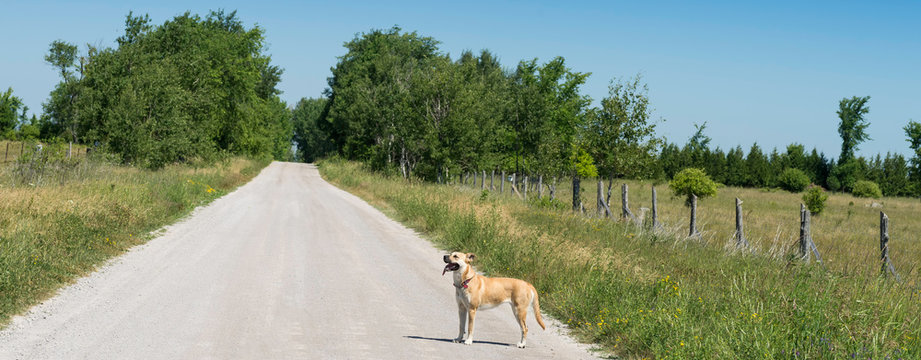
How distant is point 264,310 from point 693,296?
5.49 m

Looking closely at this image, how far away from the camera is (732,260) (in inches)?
439

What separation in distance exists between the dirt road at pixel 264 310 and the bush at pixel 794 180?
2595 inches

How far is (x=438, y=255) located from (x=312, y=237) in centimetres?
399

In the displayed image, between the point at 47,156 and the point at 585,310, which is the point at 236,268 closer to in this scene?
the point at 585,310

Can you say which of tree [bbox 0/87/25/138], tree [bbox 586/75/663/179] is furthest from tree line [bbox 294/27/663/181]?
tree [bbox 0/87/25/138]

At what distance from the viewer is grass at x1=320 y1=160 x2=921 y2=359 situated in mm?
6012

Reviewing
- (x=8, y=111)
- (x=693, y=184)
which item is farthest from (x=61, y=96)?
(x=693, y=184)

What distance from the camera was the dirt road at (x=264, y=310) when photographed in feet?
21.9

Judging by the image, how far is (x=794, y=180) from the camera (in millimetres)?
70125

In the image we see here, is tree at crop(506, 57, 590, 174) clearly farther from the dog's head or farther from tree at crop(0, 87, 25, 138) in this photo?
tree at crop(0, 87, 25, 138)

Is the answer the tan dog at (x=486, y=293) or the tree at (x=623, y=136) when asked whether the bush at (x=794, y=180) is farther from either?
the tan dog at (x=486, y=293)

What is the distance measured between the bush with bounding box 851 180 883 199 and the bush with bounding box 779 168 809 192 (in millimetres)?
5879

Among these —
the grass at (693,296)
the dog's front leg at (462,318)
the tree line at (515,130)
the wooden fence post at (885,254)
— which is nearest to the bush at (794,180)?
the tree line at (515,130)

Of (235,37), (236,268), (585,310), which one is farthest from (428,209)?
(235,37)
